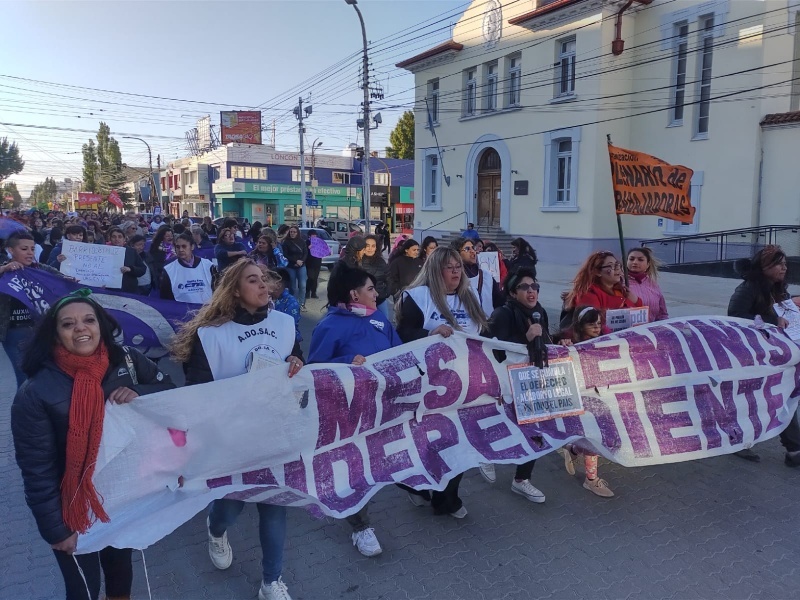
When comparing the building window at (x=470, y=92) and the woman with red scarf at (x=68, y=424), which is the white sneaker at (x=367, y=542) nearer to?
the woman with red scarf at (x=68, y=424)

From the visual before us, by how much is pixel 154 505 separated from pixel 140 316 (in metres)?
3.30

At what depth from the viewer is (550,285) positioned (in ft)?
55.4

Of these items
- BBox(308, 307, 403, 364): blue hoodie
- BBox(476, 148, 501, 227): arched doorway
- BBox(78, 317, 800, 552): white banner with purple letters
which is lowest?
BBox(78, 317, 800, 552): white banner with purple letters

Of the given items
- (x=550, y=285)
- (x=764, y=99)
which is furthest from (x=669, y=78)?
(x=550, y=285)

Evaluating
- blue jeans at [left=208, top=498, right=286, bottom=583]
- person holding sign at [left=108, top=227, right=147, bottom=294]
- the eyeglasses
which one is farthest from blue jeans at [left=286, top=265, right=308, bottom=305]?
blue jeans at [left=208, top=498, right=286, bottom=583]

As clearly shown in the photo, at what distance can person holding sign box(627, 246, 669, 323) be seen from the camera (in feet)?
17.5

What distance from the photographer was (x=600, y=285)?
5035 millimetres

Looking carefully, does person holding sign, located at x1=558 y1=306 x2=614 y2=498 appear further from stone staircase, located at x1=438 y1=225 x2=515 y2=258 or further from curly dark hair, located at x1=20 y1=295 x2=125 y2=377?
stone staircase, located at x1=438 y1=225 x2=515 y2=258

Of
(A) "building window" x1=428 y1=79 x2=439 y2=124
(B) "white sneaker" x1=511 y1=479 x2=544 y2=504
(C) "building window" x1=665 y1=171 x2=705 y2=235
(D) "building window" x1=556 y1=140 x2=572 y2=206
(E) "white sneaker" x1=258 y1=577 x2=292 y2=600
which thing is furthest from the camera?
(A) "building window" x1=428 y1=79 x2=439 y2=124

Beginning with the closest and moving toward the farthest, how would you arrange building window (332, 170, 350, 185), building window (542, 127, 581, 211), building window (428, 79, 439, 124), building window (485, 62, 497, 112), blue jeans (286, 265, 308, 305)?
blue jeans (286, 265, 308, 305), building window (542, 127, 581, 211), building window (485, 62, 497, 112), building window (428, 79, 439, 124), building window (332, 170, 350, 185)

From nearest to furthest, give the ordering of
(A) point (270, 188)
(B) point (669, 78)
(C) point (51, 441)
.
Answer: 1. (C) point (51, 441)
2. (B) point (669, 78)
3. (A) point (270, 188)

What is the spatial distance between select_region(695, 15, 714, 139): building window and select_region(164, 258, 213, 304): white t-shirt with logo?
18.0 metres

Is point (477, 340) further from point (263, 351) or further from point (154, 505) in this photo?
point (154, 505)

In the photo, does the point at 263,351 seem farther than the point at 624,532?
No
